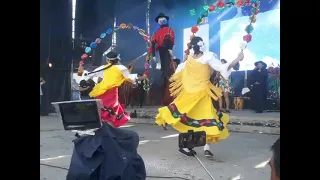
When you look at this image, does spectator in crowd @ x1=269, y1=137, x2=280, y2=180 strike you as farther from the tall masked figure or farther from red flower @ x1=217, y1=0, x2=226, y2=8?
red flower @ x1=217, y1=0, x2=226, y2=8

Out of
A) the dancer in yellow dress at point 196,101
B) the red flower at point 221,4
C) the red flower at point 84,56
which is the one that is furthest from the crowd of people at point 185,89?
the red flower at point 221,4

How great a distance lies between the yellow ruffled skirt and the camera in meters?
2.42

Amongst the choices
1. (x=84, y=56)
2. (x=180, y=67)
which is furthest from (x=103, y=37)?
(x=180, y=67)

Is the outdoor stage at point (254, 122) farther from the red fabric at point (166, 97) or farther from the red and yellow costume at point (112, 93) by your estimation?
the red and yellow costume at point (112, 93)

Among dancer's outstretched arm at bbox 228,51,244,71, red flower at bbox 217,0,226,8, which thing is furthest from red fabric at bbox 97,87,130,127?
red flower at bbox 217,0,226,8

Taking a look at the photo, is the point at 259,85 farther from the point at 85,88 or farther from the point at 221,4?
the point at 85,88

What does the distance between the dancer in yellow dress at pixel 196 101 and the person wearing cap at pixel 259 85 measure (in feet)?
0.66

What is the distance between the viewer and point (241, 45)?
2.31 meters

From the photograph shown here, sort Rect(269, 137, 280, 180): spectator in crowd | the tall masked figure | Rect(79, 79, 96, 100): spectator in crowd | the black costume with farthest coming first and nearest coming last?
Rect(79, 79, 96, 100): spectator in crowd → the tall masked figure → Rect(269, 137, 280, 180): spectator in crowd → the black costume

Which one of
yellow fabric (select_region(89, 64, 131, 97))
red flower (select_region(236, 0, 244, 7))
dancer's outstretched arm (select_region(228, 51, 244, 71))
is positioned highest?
red flower (select_region(236, 0, 244, 7))

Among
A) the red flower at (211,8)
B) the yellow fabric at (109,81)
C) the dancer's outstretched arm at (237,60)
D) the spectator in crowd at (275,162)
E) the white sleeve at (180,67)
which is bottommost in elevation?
the spectator in crowd at (275,162)

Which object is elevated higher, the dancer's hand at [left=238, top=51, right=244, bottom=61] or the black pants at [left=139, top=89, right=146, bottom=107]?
the dancer's hand at [left=238, top=51, right=244, bottom=61]

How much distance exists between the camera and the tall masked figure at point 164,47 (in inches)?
96.9
